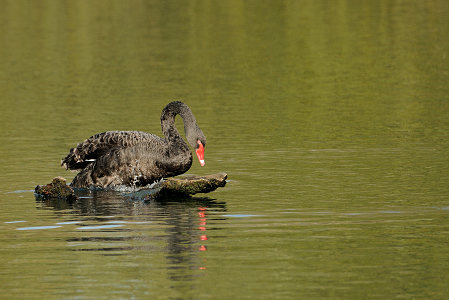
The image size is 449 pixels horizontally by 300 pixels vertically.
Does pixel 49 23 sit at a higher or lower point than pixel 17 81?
higher

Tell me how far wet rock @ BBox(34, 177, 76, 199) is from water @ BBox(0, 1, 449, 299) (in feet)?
1.41

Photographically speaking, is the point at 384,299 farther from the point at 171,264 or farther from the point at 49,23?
the point at 49,23

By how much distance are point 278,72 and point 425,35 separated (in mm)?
14289

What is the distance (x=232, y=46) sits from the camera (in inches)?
2040

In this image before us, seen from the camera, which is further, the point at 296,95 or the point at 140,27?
the point at 140,27

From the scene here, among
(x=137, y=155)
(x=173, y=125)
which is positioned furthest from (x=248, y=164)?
(x=137, y=155)

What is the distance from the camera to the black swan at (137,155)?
20094 mm

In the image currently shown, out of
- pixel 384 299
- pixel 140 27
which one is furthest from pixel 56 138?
pixel 140 27

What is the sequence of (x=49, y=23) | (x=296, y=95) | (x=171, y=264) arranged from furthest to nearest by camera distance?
(x=49, y=23)
(x=296, y=95)
(x=171, y=264)

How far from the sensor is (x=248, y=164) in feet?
74.8

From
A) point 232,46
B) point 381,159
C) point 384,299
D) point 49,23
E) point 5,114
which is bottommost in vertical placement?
point 384,299

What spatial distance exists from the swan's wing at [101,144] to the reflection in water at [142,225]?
1.01 metres

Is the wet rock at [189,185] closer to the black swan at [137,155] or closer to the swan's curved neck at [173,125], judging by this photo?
the black swan at [137,155]

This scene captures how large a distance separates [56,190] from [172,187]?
2123 millimetres
